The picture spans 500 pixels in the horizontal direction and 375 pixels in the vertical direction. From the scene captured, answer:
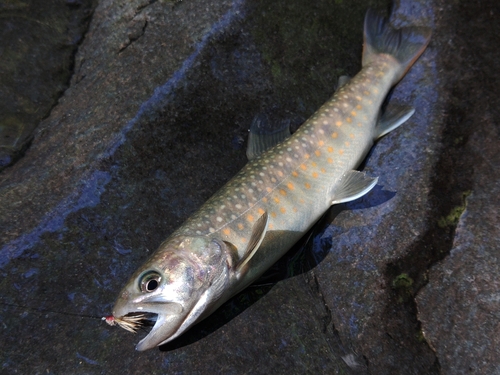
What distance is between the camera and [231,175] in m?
3.73

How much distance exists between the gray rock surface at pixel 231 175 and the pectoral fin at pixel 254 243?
0.42 meters

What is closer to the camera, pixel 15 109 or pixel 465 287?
pixel 465 287

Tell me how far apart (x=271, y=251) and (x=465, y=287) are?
5.20 feet

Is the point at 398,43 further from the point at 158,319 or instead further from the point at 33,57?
the point at 33,57

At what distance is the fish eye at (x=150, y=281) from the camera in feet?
8.55

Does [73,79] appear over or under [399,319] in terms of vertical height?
over

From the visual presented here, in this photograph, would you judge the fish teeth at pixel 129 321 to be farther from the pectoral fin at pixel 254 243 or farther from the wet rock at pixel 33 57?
the wet rock at pixel 33 57

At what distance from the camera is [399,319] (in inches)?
122

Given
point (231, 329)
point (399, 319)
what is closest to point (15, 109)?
point (231, 329)

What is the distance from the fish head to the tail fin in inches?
109

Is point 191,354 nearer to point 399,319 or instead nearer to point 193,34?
point 399,319

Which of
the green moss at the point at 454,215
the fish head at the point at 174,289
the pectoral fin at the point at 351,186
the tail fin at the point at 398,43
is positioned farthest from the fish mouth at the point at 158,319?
the tail fin at the point at 398,43

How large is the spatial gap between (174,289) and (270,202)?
3.60 ft

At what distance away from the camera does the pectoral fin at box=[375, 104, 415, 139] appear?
3.77 metres
